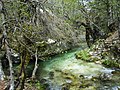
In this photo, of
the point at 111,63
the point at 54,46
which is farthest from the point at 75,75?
the point at 54,46

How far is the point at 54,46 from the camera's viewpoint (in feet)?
73.0

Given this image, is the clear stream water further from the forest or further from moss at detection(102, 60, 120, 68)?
moss at detection(102, 60, 120, 68)

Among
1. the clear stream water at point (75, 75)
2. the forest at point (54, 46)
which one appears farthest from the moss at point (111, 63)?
the clear stream water at point (75, 75)

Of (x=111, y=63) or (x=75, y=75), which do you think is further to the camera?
(x=111, y=63)

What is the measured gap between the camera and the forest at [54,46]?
27.2 ft

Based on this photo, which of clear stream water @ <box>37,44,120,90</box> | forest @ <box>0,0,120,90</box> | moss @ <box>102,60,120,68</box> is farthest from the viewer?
moss @ <box>102,60,120,68</box>

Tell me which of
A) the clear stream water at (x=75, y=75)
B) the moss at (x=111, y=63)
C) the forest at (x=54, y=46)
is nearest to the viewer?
the forest at (x=54, y=46)

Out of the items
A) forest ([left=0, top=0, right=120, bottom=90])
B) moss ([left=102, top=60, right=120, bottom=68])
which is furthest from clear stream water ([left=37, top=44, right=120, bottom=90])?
moss ([left=102, top=60, right=120, bottom=68])

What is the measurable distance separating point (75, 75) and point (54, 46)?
5.68 metres

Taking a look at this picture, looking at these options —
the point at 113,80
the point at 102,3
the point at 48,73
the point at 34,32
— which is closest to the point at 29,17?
the point at 34,32

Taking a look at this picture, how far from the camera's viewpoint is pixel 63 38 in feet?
30.0

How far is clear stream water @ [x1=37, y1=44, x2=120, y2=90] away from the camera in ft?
47.3

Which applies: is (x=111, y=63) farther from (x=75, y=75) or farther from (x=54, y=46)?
(x=54, y=46)

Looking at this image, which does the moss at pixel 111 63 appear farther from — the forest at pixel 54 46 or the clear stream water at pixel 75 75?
the clear stream water at pixel 75 75
